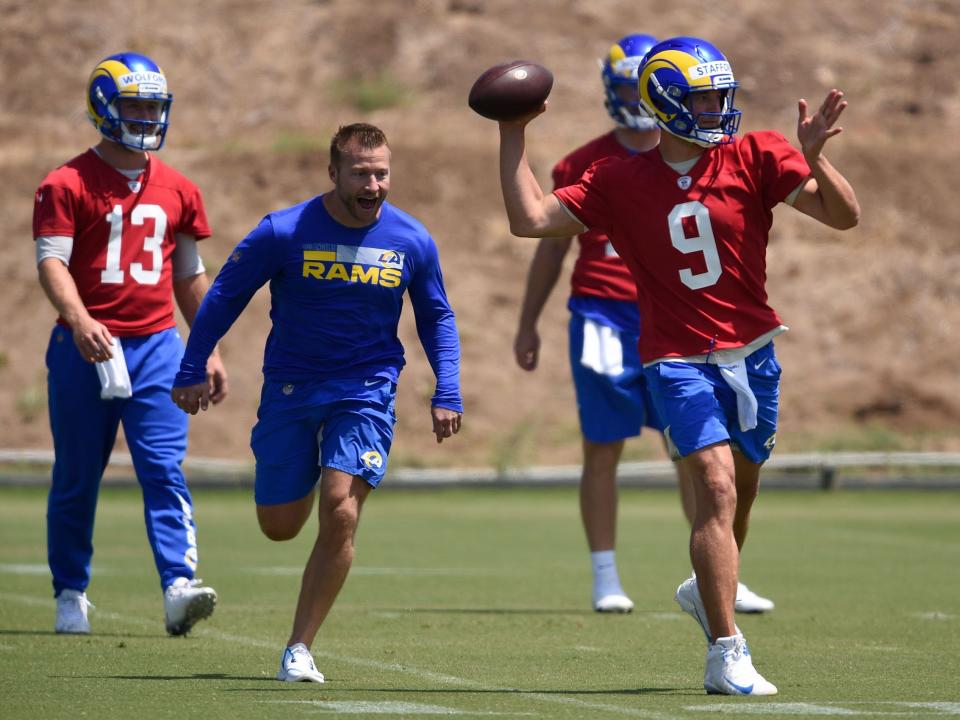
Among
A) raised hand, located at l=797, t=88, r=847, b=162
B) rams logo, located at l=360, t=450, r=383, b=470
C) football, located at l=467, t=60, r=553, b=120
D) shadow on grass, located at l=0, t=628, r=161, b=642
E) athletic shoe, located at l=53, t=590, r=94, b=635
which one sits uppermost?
football, located at l=467, t=60, r=553, b=120

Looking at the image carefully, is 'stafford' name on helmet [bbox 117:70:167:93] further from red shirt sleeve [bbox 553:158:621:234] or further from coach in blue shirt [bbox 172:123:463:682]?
red shirt sleeve [bbox 553:158:621:234]

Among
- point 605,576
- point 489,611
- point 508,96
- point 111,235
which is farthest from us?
point 605,576

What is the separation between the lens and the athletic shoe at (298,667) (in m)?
6.62

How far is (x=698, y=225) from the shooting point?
681 cm

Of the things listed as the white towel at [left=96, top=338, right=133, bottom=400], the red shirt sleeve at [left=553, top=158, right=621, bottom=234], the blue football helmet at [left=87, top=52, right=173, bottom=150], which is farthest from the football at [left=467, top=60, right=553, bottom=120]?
the white towel at [left=96, top=338, right=133, bottom=400]

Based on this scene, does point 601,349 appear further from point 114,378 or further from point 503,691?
point 503,691

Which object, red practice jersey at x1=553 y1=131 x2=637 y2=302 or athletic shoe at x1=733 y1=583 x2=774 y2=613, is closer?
athletic shoe at x1=733 y1=583 x2=774 y2=613

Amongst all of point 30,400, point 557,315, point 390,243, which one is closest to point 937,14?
point 557,315

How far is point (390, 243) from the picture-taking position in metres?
7.05

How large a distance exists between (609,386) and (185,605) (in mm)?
2793

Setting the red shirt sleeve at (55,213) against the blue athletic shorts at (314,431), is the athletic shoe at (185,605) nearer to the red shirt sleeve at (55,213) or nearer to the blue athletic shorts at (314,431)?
the blue athletic shorts at (314,431)

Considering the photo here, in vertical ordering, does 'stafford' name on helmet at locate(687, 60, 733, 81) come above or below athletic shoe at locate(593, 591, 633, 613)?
above

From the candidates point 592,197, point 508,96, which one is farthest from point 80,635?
point 508,96

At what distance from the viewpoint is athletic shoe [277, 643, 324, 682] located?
21.7 feet
